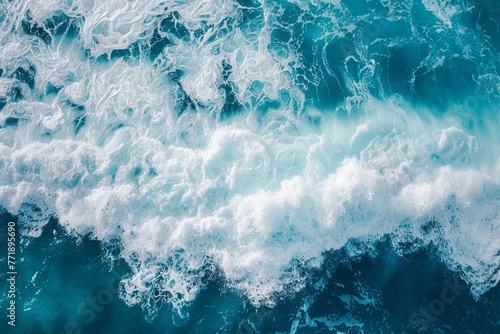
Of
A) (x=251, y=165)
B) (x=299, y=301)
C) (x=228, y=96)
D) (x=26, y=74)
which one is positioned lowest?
(x=299, y=301)

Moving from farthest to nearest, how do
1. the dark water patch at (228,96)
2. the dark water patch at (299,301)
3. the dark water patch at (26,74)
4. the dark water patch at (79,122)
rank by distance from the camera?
the dark water patch at (26,74) < the dark water patch at (228,96) < the dark water patch at (79,122) < the dark water patch at (299,301)

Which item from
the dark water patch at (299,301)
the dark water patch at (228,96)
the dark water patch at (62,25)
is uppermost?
the dark water patch at (62,25)

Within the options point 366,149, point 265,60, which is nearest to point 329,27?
point 265,60

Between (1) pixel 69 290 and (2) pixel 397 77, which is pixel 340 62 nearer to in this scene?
(2) pixel 397 77

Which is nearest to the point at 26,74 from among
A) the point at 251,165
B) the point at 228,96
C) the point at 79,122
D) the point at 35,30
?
the point at 35,30

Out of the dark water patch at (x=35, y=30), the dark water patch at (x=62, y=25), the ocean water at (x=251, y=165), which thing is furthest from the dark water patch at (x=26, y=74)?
the dark water patch at (x=62, y=25)

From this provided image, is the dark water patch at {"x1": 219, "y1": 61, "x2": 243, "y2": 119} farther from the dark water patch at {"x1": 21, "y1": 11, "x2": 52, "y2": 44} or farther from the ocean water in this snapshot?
the dark water patch at {"x1": 21, "y1": 11, "x2": 52, "y2": 44}

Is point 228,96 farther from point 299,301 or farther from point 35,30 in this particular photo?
point 35,30

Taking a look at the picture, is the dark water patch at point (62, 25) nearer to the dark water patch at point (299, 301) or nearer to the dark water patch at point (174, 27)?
the dark water patch at point (174, 27)
